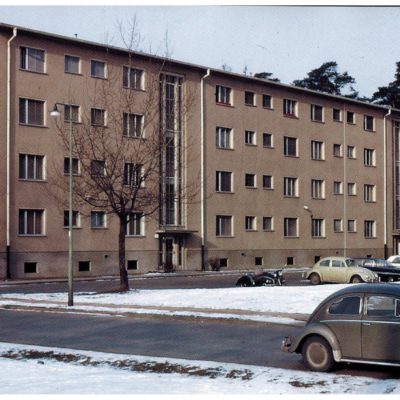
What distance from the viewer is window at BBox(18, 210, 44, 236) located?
4184 centimetres

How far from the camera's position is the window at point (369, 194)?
207 feet

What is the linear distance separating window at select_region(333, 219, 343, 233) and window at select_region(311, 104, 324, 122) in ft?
26.6

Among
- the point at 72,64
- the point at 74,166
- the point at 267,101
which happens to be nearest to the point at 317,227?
the point at 267,101

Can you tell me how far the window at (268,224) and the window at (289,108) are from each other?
803 cm

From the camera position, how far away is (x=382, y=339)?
11.6 metres

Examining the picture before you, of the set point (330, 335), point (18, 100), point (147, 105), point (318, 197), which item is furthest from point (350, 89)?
point (330, 335)

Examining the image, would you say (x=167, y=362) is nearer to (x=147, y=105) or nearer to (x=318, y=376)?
(x=318, y=376)

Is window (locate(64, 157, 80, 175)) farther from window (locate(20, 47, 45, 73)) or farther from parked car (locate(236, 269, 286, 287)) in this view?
parked car (locate(236, 269, 286, 287))

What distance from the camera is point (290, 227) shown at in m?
57.1

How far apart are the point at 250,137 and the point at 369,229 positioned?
15.4 metres

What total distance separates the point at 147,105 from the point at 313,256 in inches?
1208

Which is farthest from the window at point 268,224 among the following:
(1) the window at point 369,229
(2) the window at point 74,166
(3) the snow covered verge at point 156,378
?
(3) the snow covered verge at point 156,378

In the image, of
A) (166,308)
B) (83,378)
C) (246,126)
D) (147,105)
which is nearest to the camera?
(83,378)

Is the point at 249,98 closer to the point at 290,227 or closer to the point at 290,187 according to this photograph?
the point at 290,187
